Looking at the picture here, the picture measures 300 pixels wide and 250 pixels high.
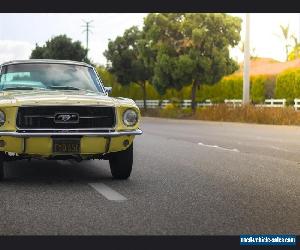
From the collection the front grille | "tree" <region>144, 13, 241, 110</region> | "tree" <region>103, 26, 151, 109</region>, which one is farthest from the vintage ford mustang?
"tree" <region>103, 26, 151, 109</region>

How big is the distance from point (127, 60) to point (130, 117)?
49605 mm

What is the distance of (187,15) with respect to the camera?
147 feet

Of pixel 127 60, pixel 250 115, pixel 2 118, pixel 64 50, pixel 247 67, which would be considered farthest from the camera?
pixel 64 50

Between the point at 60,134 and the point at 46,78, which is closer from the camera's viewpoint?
the point at 60,134

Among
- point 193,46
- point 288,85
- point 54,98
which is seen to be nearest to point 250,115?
point 288,85

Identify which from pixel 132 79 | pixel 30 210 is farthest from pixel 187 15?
pixel 30 210

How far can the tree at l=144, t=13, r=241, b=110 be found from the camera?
4356 cm

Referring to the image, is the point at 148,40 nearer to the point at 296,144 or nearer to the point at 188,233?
the point at 296,144

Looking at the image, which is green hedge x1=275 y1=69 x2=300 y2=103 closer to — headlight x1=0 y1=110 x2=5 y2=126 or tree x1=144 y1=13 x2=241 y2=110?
tree x1=144 y1=13 x2=241 y2=110

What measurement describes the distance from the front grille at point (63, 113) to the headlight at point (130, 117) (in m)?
0.17

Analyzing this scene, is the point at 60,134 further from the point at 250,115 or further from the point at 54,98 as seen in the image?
the point at 250,115

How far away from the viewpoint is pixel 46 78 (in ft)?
31.9

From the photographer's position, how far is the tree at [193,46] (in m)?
43.6

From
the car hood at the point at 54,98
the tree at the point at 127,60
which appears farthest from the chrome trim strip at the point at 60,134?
the tree at the point at 127,60
